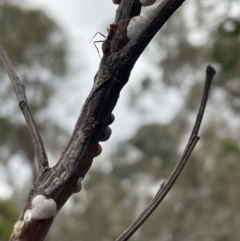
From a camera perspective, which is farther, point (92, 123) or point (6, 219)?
point (6, 219)

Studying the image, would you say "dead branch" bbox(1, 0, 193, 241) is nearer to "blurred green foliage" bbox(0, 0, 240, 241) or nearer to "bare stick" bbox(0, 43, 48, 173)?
"bare stick" bbox(0, 43, 48, 173)

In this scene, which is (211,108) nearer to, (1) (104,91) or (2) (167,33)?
(2) (167,33)

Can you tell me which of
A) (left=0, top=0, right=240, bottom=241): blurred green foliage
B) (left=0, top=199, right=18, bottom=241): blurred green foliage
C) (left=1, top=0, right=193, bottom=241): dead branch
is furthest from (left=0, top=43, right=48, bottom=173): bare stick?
(left=0, top=0, right=240, bottom=241): blurred green foliage

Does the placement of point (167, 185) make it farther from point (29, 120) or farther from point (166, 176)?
point (166, 176)

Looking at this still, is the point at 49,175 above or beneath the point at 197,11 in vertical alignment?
beneath

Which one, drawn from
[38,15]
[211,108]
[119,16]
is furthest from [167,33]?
[119,16]

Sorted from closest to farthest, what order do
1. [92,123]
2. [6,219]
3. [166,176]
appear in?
1. [92,123]
2. [6,219]
3. [166,176]

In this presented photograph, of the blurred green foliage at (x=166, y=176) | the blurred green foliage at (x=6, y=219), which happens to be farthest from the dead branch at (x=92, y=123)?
the blurred green foliage at (x=166, y=176)

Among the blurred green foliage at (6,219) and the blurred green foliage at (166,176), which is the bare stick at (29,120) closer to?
the blurred green foliage at (6,219)

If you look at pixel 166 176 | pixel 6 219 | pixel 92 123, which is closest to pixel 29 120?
pixel 92 123

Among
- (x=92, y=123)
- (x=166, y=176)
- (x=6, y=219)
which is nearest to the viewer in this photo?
(x=92, y=123)

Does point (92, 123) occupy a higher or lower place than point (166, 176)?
lower
